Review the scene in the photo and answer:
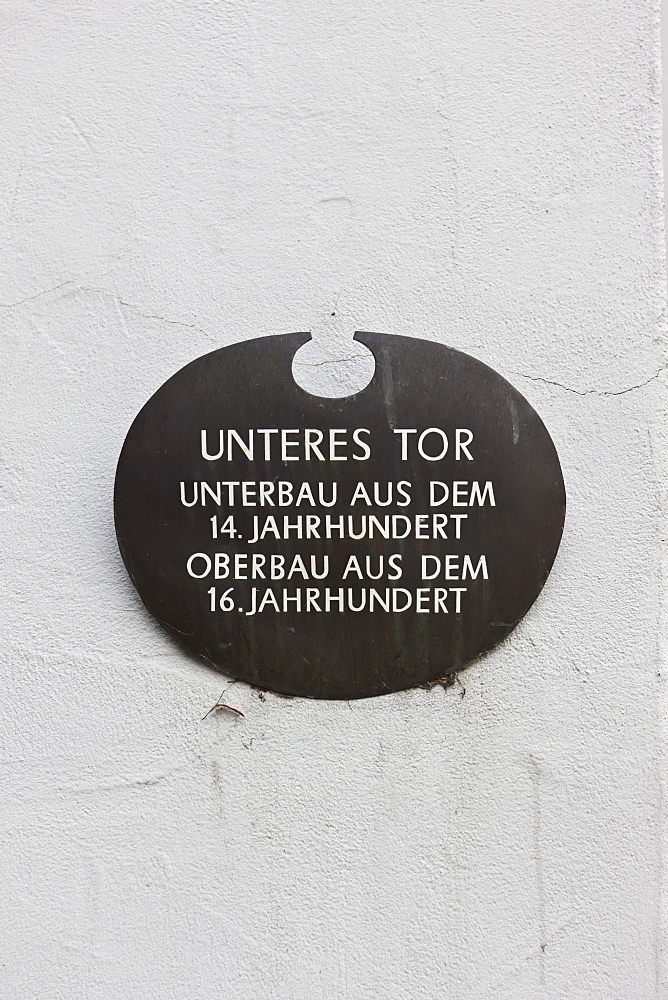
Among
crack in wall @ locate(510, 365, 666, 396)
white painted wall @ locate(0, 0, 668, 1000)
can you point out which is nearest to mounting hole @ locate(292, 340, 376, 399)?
white painted wall @ locate(0, 0, 668, 1000)

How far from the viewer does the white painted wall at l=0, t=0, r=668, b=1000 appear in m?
1.54

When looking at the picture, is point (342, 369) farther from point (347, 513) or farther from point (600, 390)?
point (600, 390)

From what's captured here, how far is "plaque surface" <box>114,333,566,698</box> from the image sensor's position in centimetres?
152

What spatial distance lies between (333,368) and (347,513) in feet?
1.11

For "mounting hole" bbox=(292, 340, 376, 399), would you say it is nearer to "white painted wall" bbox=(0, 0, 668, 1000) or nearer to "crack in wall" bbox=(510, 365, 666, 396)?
"white painted wall" bbox=(0, 0, 668, 1000)

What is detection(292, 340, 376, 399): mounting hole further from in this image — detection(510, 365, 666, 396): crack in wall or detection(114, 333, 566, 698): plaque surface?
detection(510, 365, 666, 396): crack in wall

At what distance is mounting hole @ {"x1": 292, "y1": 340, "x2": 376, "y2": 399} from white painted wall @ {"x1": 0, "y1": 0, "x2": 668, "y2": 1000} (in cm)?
2

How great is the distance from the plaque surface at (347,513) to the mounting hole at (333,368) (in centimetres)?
2

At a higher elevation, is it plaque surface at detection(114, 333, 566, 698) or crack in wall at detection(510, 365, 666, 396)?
crack in wall at detection(510, 365, 666, 396)

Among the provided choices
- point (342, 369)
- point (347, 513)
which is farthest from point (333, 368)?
point (347, 513)

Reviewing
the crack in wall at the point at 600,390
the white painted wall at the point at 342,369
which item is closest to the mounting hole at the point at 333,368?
the white painted wall at the point at 342,369

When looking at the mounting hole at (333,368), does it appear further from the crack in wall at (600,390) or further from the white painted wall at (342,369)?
the crack in wall at (600,390)

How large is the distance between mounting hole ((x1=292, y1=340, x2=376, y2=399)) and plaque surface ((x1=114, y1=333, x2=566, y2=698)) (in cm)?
2

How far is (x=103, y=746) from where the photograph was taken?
5.07ft
